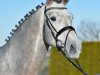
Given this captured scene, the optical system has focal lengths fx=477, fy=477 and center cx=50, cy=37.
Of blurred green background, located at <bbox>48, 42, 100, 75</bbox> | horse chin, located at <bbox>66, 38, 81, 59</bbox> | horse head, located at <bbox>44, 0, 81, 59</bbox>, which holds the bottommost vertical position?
blurred green background, located at <bbox>48, 42, 100, 75</bbox>

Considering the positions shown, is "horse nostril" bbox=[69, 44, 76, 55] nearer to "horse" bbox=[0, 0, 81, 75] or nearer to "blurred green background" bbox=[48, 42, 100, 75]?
"horse" bbox=[0, 0, 81, 75]

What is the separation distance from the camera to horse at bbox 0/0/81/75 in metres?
5.49

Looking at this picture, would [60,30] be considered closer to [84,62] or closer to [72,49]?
[72,49]

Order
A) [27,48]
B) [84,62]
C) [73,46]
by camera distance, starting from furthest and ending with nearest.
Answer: [84,62] < [27,48] < [73,46]

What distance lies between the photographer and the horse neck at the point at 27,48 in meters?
5.51

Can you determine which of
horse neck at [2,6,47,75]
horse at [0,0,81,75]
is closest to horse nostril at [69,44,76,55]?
horse at [0,0,81,75]

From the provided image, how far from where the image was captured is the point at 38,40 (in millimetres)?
5625

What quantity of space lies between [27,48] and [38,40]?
16cm

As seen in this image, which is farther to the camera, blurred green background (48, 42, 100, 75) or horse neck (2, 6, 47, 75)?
blurred green background (48, 42, 100, 75)

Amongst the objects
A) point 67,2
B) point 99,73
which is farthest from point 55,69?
point 67,2

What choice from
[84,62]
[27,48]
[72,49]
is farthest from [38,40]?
[84,62]

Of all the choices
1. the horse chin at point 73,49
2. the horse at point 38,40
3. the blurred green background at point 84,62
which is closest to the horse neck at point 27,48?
the horse at point 38,40

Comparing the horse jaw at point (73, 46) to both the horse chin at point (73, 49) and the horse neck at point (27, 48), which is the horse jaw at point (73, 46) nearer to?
the horse chin at point (73, 49)

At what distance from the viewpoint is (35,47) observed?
18.4 feet
